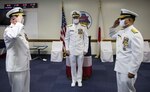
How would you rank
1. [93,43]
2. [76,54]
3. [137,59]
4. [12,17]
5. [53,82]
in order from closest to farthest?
[137,59] → [12,17] → [76,54] → [53,82] → [93,43]

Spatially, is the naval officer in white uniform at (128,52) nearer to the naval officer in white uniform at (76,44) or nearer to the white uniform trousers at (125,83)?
the white uniform trousers at (125,83)

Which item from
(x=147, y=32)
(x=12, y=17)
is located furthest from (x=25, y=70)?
(x=147, y=32)

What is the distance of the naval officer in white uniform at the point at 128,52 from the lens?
7.95 feet

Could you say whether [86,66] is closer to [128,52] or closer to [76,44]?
[76,44]

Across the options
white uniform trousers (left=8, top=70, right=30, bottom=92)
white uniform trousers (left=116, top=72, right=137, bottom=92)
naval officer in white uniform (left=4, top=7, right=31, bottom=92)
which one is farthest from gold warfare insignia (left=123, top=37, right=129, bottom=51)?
white uniform trousers (left=8, top=70, right=30, bottom=92)

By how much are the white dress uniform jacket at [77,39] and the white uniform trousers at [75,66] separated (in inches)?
5.0

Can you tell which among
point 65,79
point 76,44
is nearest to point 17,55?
point 76,44

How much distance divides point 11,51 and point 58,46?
451cm

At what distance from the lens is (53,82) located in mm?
4664

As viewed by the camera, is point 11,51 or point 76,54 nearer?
point 11,51

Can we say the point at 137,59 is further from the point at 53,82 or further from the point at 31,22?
the point at 31,22

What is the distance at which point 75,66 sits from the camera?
4398mm

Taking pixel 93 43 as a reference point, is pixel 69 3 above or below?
above

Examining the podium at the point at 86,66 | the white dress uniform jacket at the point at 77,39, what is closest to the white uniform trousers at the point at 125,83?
the white dress uniform jacket at the point at 77,39
